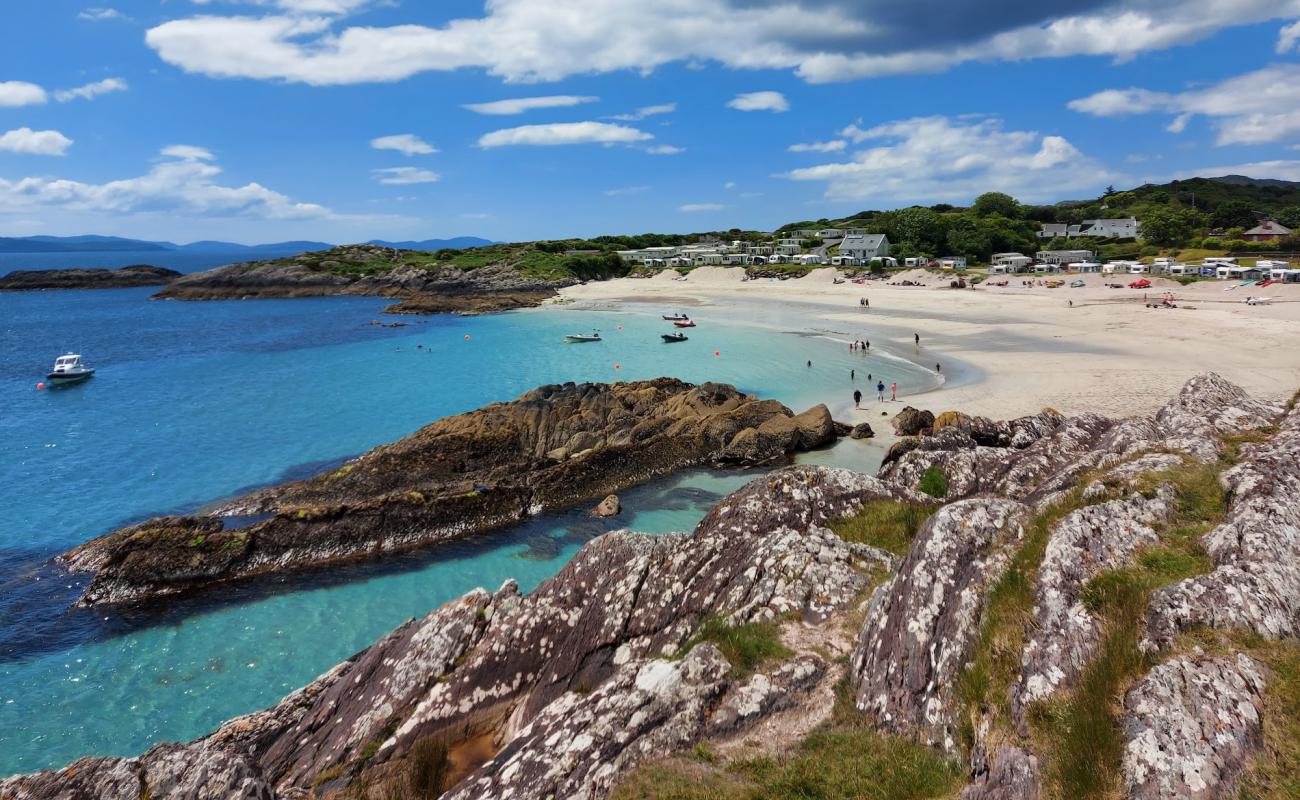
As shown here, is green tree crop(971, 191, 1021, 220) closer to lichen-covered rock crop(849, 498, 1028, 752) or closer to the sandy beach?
the sandy beach

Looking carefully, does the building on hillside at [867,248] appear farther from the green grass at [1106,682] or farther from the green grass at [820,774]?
the green grass at [820,774]

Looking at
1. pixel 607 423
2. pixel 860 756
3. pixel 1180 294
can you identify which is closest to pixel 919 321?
pixel 1180 294

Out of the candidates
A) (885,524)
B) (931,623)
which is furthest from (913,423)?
(931,623)

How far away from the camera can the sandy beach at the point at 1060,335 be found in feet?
124

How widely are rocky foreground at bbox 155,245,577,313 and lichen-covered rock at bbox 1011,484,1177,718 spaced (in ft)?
367

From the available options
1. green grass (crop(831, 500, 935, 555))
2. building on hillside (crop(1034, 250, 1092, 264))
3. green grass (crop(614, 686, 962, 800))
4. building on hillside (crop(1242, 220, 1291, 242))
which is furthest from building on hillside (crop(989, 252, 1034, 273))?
green grass (crop(614, 686, 962, 800))

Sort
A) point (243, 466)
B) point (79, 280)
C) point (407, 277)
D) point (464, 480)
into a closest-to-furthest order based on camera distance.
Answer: point (464, 480), point (243, 466), point (407, 277), point (79, 280)

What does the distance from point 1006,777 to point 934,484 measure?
1300 cm

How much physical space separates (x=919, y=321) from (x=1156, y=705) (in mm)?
72881

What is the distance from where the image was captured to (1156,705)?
5.69 m

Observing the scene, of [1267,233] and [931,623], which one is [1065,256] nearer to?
[1267,233]

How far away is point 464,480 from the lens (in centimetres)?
2861

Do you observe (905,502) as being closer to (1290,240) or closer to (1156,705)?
(1156,705)

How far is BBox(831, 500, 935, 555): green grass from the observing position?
558 inches
